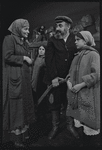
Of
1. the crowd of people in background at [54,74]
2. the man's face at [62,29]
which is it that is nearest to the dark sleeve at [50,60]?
the crowd of people in background at [54,74]

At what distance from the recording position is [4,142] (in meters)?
2.18

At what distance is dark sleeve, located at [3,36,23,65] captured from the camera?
2.10m

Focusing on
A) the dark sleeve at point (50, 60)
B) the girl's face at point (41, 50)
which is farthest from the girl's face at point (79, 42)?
the girl's face at point (41, 50)

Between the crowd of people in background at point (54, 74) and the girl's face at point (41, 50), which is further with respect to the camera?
the girl's face at point (41, 50)

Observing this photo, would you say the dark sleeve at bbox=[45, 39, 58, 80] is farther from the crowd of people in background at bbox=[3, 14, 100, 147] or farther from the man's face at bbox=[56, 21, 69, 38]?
the man's face at bbox=[56, 21, 69, 38]

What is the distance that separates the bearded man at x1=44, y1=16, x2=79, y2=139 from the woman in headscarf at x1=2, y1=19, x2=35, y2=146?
25 centimetres

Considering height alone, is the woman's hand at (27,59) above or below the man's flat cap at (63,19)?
below

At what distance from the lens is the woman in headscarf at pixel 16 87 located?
83.0 inches

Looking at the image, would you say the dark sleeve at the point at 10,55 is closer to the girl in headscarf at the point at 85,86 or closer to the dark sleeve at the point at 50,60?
the dark sleeve at the point at 50,60

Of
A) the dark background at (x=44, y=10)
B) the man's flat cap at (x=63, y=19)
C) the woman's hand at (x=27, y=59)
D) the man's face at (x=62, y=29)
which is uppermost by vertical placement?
the dark background at (x=44, y=10)

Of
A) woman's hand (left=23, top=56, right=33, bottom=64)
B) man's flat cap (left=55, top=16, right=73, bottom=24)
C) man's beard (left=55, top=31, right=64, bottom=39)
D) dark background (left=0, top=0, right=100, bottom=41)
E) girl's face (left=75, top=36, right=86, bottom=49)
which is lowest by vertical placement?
woman's hand (left=23, top=56, right=33, bottom=64)

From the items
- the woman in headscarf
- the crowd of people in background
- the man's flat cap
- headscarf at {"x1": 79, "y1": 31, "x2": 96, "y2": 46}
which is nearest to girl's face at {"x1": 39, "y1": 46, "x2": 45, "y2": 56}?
the crowd of people in background

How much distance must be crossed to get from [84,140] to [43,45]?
1243 millimetres

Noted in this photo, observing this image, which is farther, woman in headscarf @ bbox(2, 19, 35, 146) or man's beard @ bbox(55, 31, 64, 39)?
man's beard @ bbox(55, 31, 64, 39)
